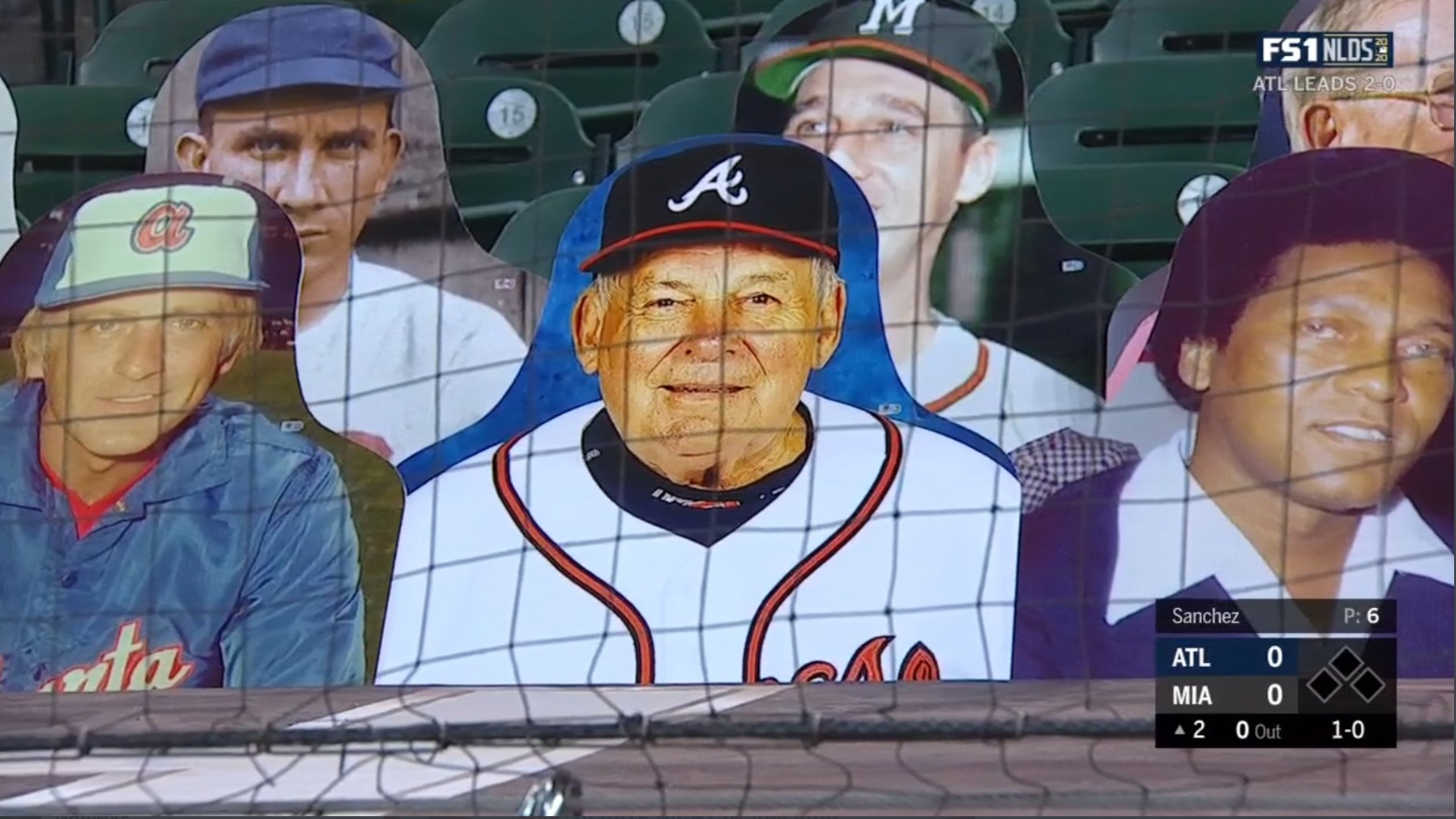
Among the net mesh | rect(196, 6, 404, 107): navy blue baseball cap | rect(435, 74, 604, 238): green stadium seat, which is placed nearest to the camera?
the net mesh

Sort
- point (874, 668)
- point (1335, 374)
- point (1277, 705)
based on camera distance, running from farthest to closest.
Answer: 1. point (1335, 374)
2. point (874, 668)
3. point (1277, 705)

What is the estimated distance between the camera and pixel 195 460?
4215 millimetres

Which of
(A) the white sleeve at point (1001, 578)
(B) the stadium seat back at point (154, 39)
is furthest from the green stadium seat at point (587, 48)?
(A) the white sleeve at point (1001, 578)

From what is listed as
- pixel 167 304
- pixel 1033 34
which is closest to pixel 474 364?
pixel 167 304

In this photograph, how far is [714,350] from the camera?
13.4ft

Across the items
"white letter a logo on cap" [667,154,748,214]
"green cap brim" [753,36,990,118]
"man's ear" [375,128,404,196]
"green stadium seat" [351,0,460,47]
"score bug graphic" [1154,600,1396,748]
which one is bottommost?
"score bug graphic" [1154,600,1396,748]

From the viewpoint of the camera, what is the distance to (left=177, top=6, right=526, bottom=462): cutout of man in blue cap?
4.18 metres

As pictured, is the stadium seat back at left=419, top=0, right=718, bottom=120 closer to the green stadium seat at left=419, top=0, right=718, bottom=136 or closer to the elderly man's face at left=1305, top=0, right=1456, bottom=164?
the green stadium seat at left=419, top=0, right=718, bottom=136

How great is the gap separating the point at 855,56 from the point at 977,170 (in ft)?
1.28

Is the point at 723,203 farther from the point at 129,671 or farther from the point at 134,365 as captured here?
the point at 129,671

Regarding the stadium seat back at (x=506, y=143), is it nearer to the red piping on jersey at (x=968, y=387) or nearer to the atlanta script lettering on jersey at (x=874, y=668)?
the red piping on jersey at (x=968, y=387)

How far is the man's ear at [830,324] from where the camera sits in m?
4.08

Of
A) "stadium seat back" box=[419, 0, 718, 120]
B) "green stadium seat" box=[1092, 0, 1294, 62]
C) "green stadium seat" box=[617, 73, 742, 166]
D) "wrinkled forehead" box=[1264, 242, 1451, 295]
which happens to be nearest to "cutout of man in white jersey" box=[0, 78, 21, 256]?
"stadium seat back" box=[419, 0, 718, 120]

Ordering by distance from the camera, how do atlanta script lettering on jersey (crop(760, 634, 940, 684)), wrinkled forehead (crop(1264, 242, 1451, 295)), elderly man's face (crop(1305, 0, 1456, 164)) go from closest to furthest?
atlanta script lettering on jersey (crop(760, 634, 940, 684)) → wrinkled forehead (crop(1264, 242, 1451, 295)) → elderly man's face (crop(1305, 0, 1456, 164))
